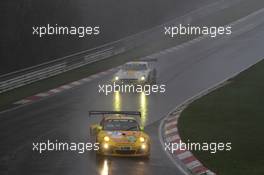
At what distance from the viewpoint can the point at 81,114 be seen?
29859 millimetres

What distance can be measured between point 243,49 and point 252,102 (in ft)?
66.4

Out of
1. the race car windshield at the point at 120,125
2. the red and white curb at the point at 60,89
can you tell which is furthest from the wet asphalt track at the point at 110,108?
the race car windshield at the point at 120,125

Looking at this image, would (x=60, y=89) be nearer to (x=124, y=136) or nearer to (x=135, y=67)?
(x=135, y=67)

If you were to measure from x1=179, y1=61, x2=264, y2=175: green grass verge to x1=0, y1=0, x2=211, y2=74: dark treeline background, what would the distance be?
14475 mm

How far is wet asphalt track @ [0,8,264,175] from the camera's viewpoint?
67.9 feet

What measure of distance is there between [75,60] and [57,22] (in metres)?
5.48

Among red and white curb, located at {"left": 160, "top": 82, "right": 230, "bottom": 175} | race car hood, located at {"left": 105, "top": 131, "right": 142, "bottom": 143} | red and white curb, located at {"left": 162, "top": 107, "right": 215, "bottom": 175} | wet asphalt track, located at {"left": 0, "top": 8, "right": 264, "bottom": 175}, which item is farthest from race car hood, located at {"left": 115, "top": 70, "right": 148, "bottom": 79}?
race car hood, located at {"left": 105, "top": 131, "right": 142, "bottom": 143}

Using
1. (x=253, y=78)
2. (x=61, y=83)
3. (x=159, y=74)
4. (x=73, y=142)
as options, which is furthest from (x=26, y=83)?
(x=73, y=142)

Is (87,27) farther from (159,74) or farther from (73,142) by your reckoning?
(73,142)

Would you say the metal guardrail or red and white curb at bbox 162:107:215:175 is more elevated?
the metal guardrail

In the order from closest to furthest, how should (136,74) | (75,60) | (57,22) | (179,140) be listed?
(179,140), (136,74), (75,60), (57,22)

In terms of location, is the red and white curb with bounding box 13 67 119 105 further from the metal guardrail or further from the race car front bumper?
the race car front bumper

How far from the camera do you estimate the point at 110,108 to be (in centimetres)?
3139

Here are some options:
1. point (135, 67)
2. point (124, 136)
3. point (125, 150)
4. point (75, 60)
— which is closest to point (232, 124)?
point (124, 136)
